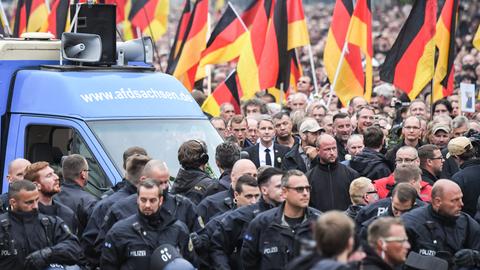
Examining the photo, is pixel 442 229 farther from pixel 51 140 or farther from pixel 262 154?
pixel 262 154

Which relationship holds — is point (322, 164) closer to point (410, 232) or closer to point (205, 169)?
point (205, 169)

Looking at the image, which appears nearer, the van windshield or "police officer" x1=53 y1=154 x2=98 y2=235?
"police officer" x1=53 y1=154 x2=98 y2=235

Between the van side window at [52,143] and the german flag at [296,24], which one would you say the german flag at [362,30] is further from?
the van side window at [52,143]

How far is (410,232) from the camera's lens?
1205 cm

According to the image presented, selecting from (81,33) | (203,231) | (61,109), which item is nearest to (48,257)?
(203,231)

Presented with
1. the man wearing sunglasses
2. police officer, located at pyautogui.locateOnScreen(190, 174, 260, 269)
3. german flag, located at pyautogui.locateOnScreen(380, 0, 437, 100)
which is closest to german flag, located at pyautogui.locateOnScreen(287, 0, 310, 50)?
german flag, located at pyautogui.locateOnScreen(380, 0, 437, 100)

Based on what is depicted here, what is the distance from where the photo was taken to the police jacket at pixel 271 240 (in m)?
11.6

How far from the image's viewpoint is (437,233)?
39.7ft

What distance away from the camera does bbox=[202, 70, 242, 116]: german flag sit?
20922 mm

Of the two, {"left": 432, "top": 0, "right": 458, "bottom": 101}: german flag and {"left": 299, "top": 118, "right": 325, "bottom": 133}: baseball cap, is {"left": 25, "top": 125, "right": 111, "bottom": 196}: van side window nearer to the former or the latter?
{"left": 299, "top": 118, "right": 325, "bottom": 133}: baseball cap

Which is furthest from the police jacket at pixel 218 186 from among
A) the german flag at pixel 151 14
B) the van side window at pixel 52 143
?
the german flag at pixel 151 14

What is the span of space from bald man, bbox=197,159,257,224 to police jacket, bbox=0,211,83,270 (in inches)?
59.6

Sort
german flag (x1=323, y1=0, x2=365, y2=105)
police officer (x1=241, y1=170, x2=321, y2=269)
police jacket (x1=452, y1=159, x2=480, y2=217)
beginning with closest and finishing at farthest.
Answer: police officer (x1=241, y1=170, x2=321, y2=269), police jacket (x1=452, y1=159, x2=480, y2=217), german flag (x1=323, y1=0, x2=365, y2=105)

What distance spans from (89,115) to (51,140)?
0.63m
